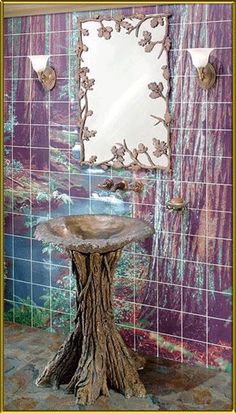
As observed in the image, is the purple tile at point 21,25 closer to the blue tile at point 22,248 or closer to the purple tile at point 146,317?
the blue tile at point 22,248

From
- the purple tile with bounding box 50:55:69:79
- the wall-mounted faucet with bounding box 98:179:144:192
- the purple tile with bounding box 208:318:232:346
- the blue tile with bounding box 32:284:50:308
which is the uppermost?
the purple tile with bounding box 50:55:69:79

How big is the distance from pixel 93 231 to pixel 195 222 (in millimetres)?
629

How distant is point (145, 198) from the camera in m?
3.72

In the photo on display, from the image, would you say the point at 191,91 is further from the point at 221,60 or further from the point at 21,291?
the point at 21,291

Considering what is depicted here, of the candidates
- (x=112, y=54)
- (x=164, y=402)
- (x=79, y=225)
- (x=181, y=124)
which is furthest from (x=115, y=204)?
(x=164, y=402)

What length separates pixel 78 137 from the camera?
3.94 m

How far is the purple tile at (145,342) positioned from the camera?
12.4 ft

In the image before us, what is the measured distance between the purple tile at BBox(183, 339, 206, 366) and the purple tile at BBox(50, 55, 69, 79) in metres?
1.93

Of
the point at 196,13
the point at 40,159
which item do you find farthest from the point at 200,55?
the point at 40,159

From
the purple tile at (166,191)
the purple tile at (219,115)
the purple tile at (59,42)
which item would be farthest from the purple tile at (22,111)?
the purple tile at (219,115)

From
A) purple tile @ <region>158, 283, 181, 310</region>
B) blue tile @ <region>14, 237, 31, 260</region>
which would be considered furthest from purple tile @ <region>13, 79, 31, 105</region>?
purple tile @ <region>158, 283, 181, 310</region>

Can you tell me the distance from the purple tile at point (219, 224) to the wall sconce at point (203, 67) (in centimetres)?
76

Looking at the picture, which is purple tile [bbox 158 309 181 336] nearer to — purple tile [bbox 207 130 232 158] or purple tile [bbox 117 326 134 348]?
purple tile [bbox 117 326 134 348]

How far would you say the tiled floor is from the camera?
3158 millimetres
